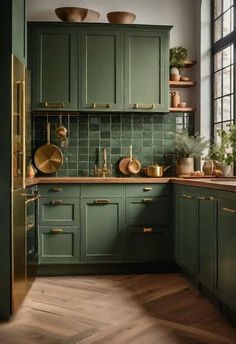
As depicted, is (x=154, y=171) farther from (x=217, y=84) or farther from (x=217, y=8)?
(x=217, y=8)

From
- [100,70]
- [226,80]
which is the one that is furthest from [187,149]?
[100,70]

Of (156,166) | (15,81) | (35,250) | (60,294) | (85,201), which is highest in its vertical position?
(15,81)

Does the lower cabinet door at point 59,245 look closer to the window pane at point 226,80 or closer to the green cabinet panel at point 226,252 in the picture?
the green cabinet panel at point 226,252

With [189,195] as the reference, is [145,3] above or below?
above

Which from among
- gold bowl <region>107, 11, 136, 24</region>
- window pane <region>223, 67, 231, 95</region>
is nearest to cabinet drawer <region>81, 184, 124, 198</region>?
window pane <region>223, 67, 231, 95</region>

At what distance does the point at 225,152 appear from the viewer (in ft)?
13.5

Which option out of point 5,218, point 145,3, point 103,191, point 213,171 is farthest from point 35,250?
point 145,3

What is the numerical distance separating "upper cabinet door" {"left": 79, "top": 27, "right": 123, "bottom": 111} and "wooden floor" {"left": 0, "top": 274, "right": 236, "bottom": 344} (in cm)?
167

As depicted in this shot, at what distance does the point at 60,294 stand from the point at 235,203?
161cm

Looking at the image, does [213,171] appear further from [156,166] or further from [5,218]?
[5,218]

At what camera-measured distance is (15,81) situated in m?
3.01

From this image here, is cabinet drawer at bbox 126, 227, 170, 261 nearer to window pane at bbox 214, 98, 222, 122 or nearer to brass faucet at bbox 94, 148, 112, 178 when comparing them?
brass faucet at bbox 94, 148, 112, 178

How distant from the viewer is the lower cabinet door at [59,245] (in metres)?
4.25

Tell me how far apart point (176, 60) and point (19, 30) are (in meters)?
2.00
